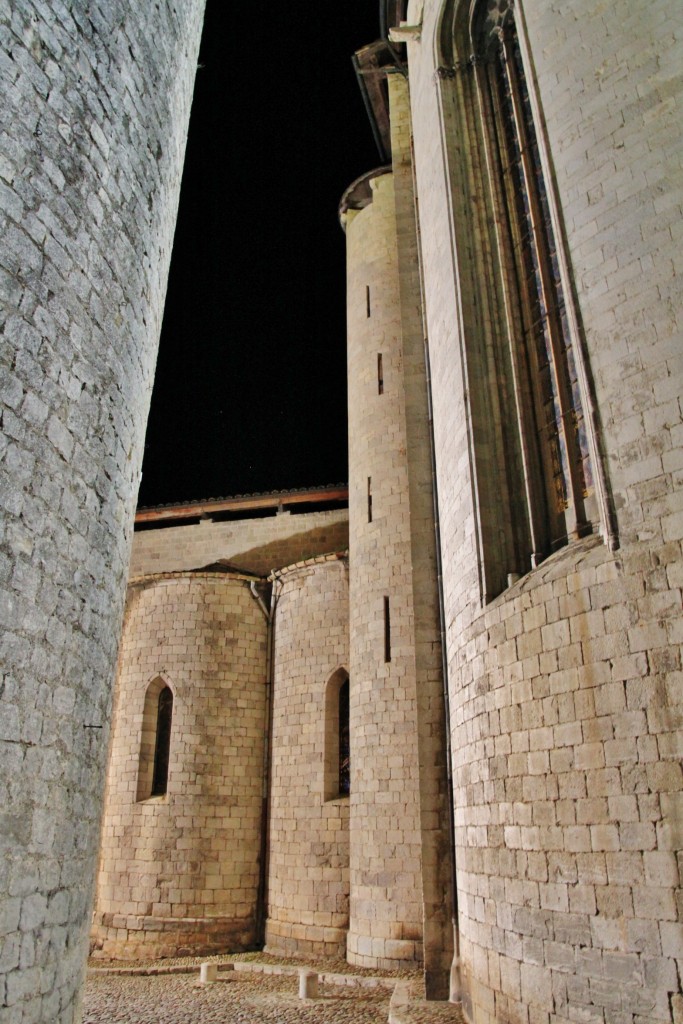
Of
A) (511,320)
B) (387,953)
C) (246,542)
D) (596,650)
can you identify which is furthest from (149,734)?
(596,650)

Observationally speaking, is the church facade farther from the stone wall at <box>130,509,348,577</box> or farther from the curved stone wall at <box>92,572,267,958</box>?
the stone wall at <box>130,509,348,577</box>

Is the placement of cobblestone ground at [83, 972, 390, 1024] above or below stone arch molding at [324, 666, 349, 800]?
below

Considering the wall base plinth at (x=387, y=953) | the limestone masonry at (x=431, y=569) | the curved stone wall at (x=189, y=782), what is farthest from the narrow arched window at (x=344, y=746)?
the wall base plinth at (x=387, y=953)

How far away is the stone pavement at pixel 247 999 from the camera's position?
755 cm

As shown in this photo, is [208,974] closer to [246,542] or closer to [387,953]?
[387,953]

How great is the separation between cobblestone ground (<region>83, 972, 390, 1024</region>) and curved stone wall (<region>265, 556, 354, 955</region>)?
160 cm

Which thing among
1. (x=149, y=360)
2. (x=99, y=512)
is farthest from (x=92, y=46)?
(x=99, y=512)

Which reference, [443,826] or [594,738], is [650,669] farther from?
[443,826]

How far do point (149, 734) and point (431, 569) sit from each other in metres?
7.14

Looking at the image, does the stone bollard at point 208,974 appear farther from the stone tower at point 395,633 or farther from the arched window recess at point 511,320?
the arched window recess at point 511,320

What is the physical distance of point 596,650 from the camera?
5363mm

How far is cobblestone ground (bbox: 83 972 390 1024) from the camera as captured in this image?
768 cm

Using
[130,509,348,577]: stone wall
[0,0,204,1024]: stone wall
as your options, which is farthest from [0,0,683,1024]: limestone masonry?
[130,509,348,577]: stone wall

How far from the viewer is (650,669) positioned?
4.93 metres
